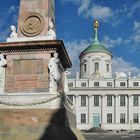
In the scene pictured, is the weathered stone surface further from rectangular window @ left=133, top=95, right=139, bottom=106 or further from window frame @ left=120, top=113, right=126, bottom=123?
rectangular window @ left=133, top=95, right=139, bottom=106

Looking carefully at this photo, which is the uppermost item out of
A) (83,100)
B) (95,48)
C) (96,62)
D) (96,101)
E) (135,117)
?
(95,48)

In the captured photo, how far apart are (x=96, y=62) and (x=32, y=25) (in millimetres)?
77406

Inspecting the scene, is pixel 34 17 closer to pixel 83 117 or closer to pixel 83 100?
pixel 83 100

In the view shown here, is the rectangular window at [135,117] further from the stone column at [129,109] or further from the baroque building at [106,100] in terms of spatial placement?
the stone column at [129,109]

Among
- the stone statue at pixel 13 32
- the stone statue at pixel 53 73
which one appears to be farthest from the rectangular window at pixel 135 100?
the stone statue at pixel 53 73

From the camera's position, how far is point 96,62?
305ft

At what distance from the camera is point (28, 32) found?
1573cm

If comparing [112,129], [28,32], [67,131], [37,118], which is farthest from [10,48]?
[112,129]

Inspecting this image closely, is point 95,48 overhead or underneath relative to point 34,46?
overhead

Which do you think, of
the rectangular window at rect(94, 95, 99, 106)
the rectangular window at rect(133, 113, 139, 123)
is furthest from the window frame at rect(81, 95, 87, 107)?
the rectangular window at rect(133, 113, 139, 123)

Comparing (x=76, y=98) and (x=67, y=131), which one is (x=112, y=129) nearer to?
(x=76, y=98)

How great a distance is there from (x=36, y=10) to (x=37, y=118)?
4.64 meters

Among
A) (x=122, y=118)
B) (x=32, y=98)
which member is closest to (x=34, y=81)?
(x=32, y=98)

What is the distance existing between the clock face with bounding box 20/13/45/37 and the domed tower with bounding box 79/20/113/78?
75335 millimetres
